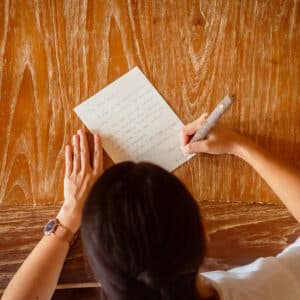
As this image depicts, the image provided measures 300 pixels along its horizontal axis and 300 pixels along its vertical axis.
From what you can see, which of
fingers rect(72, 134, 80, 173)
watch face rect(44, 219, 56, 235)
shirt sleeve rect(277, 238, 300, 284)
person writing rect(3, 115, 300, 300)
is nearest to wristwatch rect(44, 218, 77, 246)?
watch face rect(44, 219, 56, 235)

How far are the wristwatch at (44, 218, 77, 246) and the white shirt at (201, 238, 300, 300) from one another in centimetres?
26

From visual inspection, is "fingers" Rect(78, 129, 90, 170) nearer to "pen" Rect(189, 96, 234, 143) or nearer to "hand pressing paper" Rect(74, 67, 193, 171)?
"hand pressing paper" Rect(74, 67, 193, 171)

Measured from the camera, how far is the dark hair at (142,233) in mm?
489

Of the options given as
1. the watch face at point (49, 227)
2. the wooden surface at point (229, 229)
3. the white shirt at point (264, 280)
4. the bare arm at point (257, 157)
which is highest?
the bare arm at point (257, 157)

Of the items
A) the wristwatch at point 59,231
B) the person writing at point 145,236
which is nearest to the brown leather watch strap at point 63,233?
the wristwatch at point 59,231

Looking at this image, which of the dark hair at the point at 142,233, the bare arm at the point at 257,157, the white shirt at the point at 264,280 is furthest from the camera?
the bare arm at the point at 257,157

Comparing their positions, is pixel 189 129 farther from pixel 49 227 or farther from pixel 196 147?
pixel 49 227

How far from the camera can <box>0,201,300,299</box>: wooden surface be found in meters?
0.81

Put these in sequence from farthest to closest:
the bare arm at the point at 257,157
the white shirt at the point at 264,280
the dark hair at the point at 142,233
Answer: the bare arm at the point at 257,157
the white shirt at the point at 264,280
the dark hair at the point at 142,233

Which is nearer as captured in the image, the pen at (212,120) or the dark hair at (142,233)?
the dark hair at (142,233)

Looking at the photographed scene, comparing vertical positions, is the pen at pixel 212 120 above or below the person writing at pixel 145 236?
above

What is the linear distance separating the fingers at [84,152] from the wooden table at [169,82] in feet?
0.10

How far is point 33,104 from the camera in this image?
0.82 meters

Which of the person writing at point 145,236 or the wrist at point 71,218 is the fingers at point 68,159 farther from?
the person writing at point 145,236
